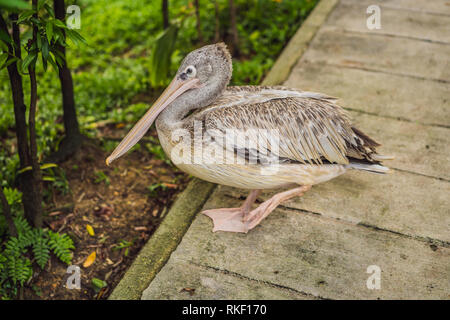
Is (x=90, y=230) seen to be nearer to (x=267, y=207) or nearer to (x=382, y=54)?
(x=267, y=207)

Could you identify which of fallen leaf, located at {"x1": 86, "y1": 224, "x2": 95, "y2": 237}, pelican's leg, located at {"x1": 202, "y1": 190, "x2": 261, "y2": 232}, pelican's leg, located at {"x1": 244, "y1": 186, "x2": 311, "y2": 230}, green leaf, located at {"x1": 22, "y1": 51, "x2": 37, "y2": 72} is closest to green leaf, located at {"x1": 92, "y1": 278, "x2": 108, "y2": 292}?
fallen leaf, located at {"x1": 86, "y1": 224, "x2": 95, "y2": 237}

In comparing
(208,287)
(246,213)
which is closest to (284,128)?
(246,213)

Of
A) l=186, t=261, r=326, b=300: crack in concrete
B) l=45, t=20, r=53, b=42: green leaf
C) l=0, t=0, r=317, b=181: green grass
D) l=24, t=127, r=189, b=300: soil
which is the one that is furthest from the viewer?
l=0, t=0, r=317, b=181: green grass

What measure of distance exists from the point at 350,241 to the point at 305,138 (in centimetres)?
75

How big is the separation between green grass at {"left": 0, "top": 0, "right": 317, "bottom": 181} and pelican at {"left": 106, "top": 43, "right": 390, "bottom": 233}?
126cm

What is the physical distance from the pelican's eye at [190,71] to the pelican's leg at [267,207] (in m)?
1.02

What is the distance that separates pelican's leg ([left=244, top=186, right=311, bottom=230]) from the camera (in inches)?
134

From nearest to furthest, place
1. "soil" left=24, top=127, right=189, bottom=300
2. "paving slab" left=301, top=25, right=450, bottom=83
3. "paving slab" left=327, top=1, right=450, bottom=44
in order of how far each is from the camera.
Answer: "soil" left=24, top=127, right=189, bottom=300, "paving slab" left=301, top=25, right=450, bottom=83, "paving slab" left=327, top=1, right=450, bottom=44

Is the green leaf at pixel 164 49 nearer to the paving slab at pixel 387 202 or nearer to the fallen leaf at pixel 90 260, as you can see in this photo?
the paving slab at pixel 387 202

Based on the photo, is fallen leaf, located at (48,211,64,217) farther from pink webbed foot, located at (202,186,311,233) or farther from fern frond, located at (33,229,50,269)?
pink webbed foot, located at (202,186,311,233)

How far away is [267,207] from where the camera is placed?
3.43 m

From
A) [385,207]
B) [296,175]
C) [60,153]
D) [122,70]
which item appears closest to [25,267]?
[60,153]

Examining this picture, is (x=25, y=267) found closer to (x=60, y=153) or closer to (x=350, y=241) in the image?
(x=60, y=153)

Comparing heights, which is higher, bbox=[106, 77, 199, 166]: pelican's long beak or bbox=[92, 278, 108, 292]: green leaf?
bbox=[106, 77, 199, 166]: pelican's long beak
